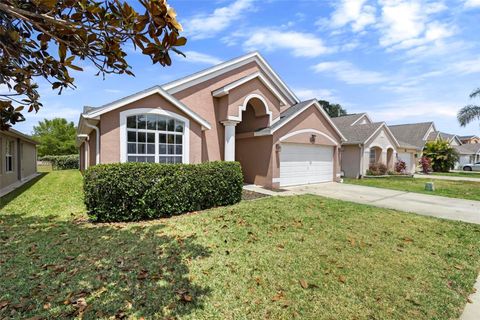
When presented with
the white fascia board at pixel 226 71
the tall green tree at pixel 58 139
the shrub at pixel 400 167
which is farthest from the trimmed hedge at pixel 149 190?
the tall green tree at pixel 58 139

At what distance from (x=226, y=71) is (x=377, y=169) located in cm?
1661

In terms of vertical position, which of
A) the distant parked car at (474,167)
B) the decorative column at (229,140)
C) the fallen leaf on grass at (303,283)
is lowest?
the fallen leaf on grass at (303,283)

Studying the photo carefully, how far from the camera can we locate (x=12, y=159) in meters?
16.5

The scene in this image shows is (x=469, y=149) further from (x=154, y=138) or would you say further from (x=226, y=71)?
(x=154, y=138)

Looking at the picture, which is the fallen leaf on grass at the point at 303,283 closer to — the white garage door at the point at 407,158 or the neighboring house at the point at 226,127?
the neighboring house at the point at 226,127

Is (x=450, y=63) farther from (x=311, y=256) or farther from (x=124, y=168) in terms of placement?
(x=124, y=168)

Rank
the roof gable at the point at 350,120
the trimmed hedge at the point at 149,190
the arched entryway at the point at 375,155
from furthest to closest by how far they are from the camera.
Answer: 1. the roof gable at the point at 350,120
2. the arched entryway at the point at 375,155
3. the trimmed hedge at the point at 149,190

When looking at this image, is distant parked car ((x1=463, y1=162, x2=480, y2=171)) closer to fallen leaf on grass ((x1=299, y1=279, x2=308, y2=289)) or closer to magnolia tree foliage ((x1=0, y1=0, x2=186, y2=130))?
fallen leaf on grass ((x1=299, y1=279, x2=308, y2=289))

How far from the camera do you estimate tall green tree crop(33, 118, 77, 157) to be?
46281 mm

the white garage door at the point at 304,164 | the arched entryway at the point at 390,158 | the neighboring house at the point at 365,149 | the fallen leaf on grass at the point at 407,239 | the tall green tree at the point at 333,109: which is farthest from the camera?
the tall green tree at the point at 333,109

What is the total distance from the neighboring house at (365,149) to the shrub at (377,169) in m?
0.36

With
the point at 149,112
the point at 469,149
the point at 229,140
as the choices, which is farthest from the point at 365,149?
the point at 469,149

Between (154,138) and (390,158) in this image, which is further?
(390,158)

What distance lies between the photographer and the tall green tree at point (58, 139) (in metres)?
46.3
